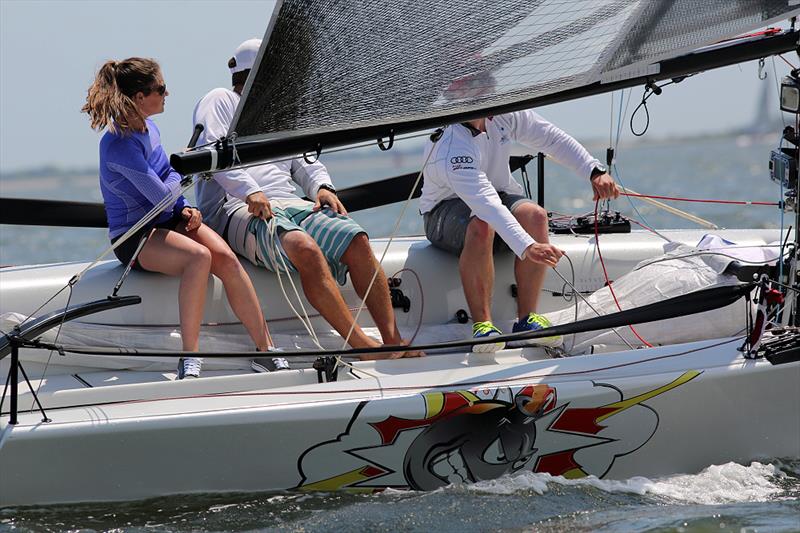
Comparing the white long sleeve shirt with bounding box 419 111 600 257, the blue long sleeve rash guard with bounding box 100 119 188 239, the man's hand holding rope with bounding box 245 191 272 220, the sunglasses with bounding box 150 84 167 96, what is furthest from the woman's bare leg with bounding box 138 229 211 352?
the white long sleeve shirt with bounding box 419 111 600 257

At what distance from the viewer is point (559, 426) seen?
366 cm

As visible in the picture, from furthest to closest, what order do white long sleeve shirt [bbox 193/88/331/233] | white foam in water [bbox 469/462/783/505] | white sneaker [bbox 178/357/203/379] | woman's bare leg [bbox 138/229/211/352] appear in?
white long sleeve shirt [bbox 193/88/331/233]
woman's bare leg [bbox 138/229/211/352]
white sneaker [bbox 178/357/203/379]
white foam in water [bbox 469/462/783/505]

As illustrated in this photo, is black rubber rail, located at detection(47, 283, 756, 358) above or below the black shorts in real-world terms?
below

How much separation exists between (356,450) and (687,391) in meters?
1.16

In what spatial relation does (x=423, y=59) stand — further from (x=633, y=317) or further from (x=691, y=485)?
(x=691, y=485)

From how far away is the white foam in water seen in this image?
3594mm

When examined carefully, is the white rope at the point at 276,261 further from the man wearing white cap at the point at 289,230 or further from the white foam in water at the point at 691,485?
the white foam in water at the point at 691,485

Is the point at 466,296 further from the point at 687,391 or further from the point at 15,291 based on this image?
the point at 15,291

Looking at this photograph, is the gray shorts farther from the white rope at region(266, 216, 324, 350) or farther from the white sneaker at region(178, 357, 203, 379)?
the white sneaker at region(178, 357, 203, 379)

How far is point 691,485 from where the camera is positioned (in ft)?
12.1

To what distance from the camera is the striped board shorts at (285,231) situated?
4.28m

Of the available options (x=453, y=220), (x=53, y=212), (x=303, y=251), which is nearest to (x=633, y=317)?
(x=453, y=220)

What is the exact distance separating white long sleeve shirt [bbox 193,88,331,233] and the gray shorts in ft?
1.62

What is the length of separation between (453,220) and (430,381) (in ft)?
3.29
